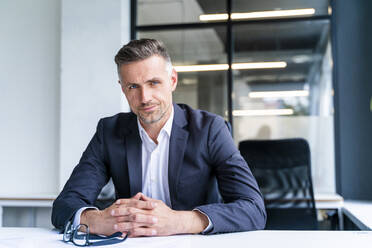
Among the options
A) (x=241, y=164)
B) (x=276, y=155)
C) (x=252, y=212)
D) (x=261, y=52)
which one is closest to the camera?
(x=252, y=212)

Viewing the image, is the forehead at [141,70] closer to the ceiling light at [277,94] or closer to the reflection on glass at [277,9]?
the reflection on glass at [277,9]

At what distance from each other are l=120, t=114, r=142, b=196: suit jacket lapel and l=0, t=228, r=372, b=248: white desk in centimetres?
44

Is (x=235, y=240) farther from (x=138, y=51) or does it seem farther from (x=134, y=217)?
(x=138, y=51)

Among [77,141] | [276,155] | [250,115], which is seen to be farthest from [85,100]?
[276,155]

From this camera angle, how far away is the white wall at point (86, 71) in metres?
4.12

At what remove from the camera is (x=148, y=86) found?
5.30ft

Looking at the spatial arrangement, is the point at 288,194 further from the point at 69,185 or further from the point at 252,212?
the point at 69,185

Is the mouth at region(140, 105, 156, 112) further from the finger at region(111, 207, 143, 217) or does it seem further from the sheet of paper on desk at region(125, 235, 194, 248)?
the sheet of paper on desk at region(125, 235, 194, 248)

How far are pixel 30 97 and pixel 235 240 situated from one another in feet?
12.7

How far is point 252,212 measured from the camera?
1.43 m

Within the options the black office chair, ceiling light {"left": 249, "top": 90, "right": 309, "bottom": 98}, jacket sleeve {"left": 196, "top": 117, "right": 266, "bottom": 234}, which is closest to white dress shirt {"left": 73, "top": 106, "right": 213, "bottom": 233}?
jacket sleeve {"left": 196, "top": 117, "right": 266, "bottom": 234}

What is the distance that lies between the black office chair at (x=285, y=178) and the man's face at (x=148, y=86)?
136cm

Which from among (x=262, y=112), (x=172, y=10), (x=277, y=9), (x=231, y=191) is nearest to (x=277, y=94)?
(x=262, y=112)

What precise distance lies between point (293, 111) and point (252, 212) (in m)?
3.33
